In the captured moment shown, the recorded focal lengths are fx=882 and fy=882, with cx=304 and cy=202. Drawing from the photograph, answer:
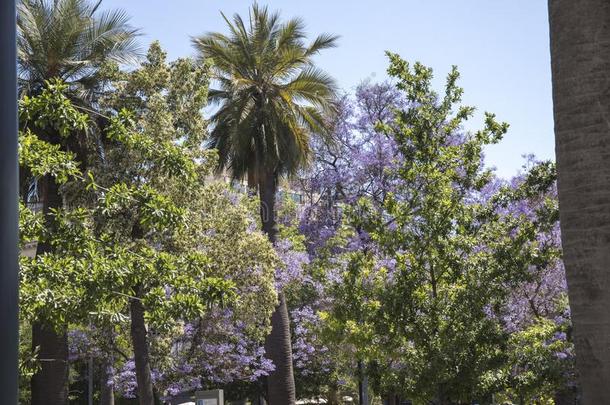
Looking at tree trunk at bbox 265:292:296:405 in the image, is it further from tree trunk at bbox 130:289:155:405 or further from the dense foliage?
tree trunk at bbox 130:289:155:405

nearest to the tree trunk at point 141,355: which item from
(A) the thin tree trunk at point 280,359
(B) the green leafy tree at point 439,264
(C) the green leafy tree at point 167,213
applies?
(C) the green leafy tree at point 167,213

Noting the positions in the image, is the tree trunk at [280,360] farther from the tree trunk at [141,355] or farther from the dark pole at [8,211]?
the dark pole at [8,211]

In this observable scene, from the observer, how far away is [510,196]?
14711 mm

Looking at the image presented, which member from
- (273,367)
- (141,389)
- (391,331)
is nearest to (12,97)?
(391,331)

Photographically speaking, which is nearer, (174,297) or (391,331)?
(174,297)

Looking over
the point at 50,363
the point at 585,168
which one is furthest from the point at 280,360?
the point at 585,168

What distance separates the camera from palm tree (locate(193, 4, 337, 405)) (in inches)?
1101

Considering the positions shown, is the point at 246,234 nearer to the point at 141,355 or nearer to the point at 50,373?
the point at 141,355

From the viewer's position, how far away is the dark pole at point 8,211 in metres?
4.36

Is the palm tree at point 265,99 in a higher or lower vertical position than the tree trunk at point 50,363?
higher

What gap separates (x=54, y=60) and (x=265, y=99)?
9.39 metres

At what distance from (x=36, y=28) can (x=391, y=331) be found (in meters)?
11.1

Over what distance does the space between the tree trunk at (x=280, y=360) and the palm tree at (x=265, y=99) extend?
4.33 feet

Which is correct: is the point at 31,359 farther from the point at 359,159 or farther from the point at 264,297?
the point at 359,159
